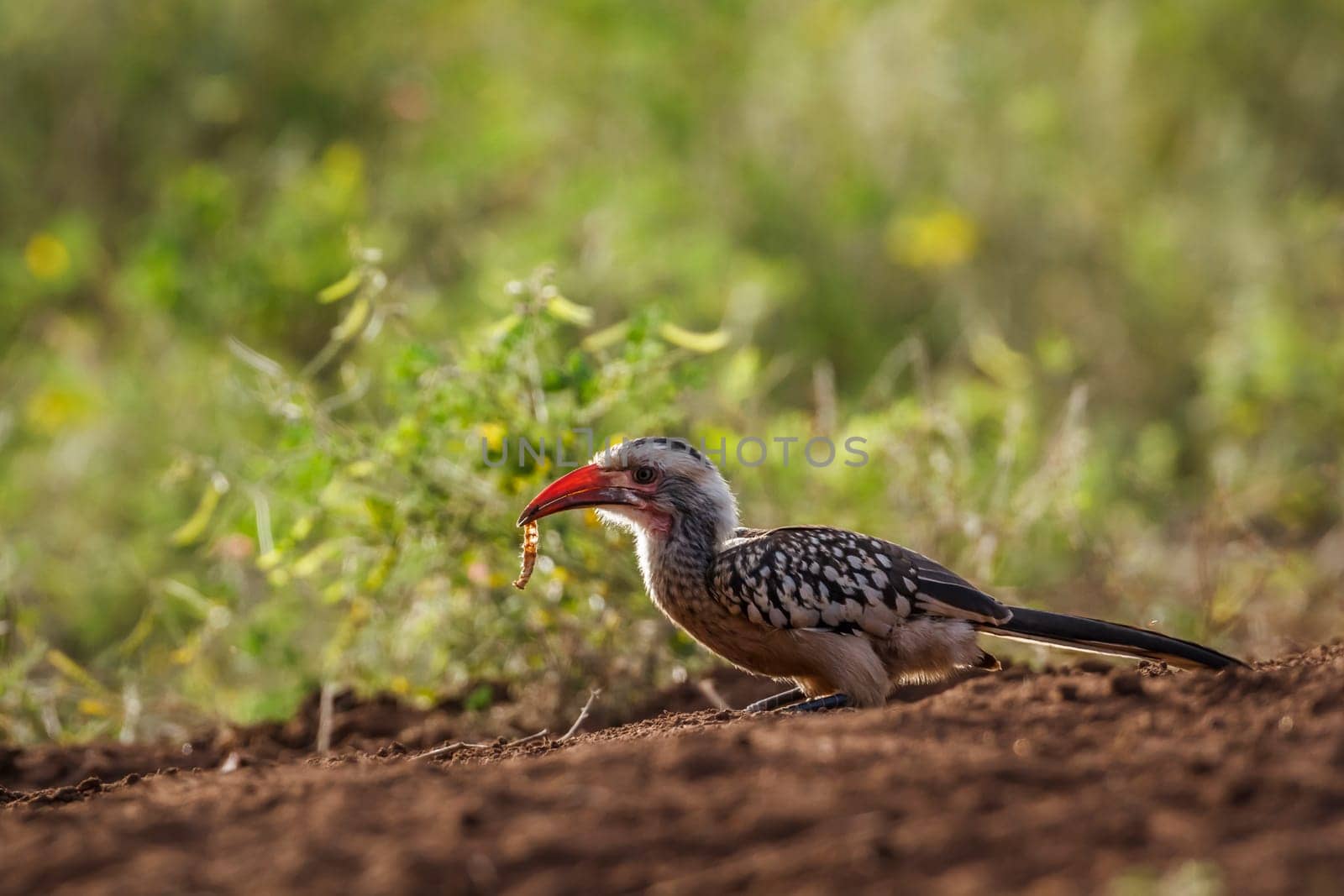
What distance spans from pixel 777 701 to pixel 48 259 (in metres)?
5.79

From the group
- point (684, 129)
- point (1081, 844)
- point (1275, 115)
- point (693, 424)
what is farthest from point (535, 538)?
point (1275, 115)

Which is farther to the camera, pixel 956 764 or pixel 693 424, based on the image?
pixel 693 424

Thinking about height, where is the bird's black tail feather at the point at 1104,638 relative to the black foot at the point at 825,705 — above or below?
above

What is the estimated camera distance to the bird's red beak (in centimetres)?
454

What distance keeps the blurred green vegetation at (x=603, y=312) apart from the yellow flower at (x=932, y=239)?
0.03m

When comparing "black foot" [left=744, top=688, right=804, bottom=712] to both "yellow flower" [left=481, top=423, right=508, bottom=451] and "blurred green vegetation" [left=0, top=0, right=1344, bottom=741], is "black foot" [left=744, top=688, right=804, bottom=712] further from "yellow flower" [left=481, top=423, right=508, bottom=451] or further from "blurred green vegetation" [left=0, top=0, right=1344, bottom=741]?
"yellow flower" [left=481, top=423, right=508, bottom=451]

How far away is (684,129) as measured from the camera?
10141mm

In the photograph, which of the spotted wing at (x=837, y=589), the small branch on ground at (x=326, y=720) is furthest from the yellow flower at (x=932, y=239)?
the small branch on ground at (x=326, y=720)

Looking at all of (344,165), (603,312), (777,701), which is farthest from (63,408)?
(777,701)

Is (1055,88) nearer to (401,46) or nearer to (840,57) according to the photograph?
(840,57)

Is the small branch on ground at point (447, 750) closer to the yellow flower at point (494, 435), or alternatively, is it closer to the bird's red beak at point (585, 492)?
the bird's red beak at point (585, 492)

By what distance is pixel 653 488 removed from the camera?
4746 mm

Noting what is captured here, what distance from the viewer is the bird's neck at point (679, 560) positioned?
14.9ft

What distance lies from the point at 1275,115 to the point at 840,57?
2.97 meters
